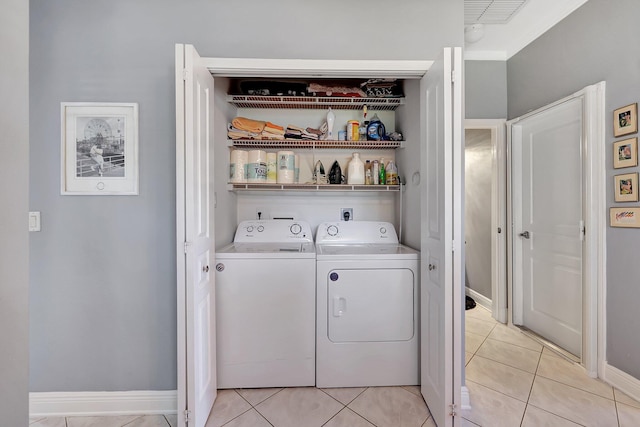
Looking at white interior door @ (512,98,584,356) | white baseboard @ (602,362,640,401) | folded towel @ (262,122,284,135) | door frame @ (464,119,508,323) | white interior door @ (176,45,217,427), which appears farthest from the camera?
door frame @ (464,119,508,323)

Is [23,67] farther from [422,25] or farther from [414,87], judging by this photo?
[414,87]

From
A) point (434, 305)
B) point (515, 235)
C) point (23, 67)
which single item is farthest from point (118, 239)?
point (515, 235)

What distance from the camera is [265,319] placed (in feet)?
5.77

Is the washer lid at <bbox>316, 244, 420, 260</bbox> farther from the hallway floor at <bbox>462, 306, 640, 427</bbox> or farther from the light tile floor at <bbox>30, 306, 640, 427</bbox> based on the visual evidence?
the hallway floor at <bbox>462, 306, 640, 427</bbox>

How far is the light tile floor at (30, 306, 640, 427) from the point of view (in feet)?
5.04

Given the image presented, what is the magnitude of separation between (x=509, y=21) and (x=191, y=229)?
115 inches

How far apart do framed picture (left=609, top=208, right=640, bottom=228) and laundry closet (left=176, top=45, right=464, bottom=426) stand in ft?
4.22

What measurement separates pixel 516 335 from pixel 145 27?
3827 millimetres

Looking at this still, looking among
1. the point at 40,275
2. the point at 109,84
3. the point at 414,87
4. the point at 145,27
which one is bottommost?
the point at 40,275

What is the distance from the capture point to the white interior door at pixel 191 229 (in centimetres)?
130

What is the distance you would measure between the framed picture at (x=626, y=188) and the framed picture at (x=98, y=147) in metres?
3.06

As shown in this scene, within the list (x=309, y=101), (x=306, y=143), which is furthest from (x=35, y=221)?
(x=309, y=101)

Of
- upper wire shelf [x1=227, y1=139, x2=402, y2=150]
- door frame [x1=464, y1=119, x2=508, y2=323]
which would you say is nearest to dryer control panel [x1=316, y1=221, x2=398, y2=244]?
upper wire shelf [x1=227, y1=139, x2=402, y2=150]

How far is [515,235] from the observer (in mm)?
2674
